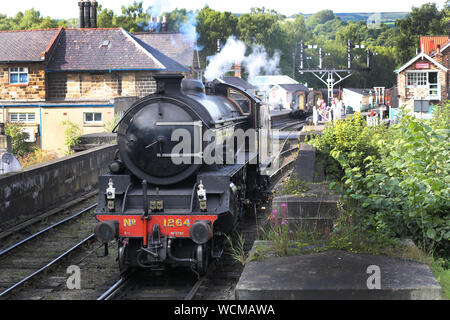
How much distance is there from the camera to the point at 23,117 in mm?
32469

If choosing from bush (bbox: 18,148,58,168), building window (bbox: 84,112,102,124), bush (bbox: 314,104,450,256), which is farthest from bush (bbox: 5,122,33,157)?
bush (bbox: 314,104,450,256)

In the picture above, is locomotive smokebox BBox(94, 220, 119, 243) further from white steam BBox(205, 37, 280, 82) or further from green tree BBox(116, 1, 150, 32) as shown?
green tree BBox(116, 1, 150, 32)

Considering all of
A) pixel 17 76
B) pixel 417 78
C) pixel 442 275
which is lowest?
pixel 442 275

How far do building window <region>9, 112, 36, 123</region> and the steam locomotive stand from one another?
24.8m

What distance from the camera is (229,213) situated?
324 inches

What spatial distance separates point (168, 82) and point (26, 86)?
88.5 feet

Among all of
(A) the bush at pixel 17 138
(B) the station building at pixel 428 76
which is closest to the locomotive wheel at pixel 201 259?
(A) the bush at pixel 17 138

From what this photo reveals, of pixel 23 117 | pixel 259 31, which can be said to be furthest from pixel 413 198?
pixel 259 31

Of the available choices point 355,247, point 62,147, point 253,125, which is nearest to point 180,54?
point 62,147

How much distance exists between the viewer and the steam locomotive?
314 inches

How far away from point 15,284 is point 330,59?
261 feet

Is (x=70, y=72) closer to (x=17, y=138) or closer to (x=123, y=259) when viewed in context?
(x=17, y=138)
